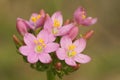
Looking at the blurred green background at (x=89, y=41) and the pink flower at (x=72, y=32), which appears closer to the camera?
the pink flower at (x=72, y=32)

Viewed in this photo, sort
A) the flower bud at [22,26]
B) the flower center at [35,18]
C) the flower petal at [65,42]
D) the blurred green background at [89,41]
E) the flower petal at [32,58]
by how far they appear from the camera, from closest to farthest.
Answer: the flower petal at [32,58] < the flower petal at [65,42] < the flower bud at [22,26] < the flower center at [35,18] < the blurred green background at [89,41]

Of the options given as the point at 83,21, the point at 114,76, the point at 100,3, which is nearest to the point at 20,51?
the point at 83,21

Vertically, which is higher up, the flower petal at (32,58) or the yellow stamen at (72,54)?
the yellow stamen at (72,54)

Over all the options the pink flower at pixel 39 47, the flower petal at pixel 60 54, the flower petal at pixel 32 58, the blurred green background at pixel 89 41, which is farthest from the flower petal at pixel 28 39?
the blurred green background at pixel 89 41

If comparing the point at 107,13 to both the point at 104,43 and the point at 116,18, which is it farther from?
the point at 104,43

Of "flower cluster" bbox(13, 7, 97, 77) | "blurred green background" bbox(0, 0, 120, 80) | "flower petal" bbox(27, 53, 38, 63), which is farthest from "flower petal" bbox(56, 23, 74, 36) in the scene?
"blurred green background" bbox(0, 0, 120, 80)

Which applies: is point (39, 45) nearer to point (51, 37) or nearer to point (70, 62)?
point (51, 37)

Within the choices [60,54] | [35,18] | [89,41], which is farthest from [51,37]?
[89,41]

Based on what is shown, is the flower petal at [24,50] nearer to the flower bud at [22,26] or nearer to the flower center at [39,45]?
the flower center at [39,45]

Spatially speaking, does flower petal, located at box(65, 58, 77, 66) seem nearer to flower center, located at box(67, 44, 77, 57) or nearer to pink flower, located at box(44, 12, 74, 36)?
flower center, located at box(67, 44, 77, 57)
